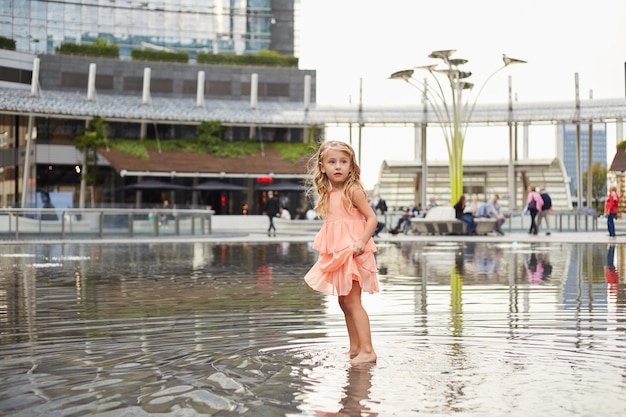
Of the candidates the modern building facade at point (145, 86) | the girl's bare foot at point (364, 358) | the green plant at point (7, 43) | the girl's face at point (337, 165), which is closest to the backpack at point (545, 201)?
the girl's face at point (337, 165)

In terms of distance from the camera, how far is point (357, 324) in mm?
5910

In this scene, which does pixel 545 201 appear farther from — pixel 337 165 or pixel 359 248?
pixel 359 248

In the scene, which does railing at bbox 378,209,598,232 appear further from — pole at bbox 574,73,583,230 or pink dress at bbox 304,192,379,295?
pink dress at bbox 304,192,379,295

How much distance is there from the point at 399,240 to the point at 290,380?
24674 mm

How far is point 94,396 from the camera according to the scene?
4680mm

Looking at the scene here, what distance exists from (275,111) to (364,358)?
202ft

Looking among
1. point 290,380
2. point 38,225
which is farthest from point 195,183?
point 290,380

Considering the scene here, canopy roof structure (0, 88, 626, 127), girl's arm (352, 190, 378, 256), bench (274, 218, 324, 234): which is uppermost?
canopy roof structure (0, 88, 626, 127)

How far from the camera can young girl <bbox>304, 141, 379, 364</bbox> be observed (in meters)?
5.93

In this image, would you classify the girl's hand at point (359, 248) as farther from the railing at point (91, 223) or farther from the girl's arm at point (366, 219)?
the railing at point (91, 223)

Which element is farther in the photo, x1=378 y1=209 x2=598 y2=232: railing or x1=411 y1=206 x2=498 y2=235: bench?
x1=378 y1=209 x2=598 y2=232: railing

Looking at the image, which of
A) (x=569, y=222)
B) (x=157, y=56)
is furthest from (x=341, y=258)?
(x=157, y=56)

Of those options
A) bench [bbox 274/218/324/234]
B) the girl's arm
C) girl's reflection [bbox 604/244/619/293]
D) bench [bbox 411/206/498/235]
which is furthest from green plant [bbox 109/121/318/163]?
the girl's arm

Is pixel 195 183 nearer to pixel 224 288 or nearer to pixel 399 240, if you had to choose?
pixel 399 240
